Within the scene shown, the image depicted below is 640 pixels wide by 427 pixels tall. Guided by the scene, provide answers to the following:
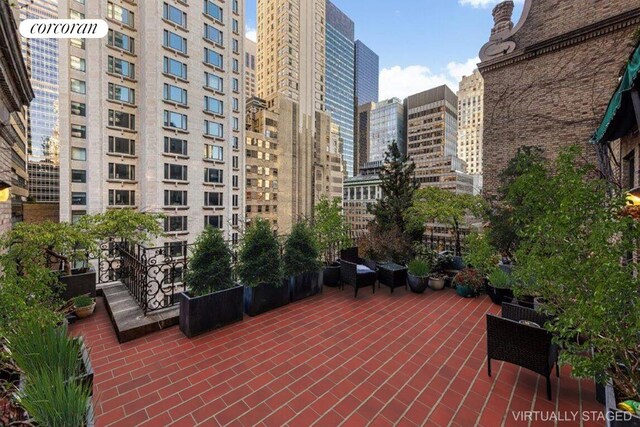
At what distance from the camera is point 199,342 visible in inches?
160

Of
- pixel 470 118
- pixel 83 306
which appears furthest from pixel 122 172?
pixel 470 118

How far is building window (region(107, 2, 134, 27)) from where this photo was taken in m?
23.6

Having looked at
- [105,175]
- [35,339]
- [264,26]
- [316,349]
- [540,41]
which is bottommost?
[316,349]

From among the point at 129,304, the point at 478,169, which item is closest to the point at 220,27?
the point at 129,304

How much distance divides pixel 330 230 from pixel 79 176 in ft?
91.1

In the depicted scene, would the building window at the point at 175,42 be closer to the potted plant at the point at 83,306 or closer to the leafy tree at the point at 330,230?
the leafy tree at the point at 330,230

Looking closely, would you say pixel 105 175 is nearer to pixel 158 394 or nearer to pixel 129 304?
pixel 129 304

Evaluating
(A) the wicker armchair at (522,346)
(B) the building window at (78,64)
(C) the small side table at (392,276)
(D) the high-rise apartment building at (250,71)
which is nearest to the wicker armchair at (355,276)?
(C) the small side table at (392,276)

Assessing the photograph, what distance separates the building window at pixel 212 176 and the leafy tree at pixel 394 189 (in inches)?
871

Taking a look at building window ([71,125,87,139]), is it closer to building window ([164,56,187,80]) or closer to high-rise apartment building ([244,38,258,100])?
building window ([164,56,187,80])

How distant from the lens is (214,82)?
2894cm

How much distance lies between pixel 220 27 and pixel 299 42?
123 ft

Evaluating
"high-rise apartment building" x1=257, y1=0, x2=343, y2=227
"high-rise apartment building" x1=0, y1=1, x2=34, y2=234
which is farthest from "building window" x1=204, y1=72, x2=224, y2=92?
"high-rise apartment building" x1=0, y1=1, x2=34, y2=234

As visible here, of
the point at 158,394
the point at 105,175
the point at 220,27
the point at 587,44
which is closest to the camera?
the point at 158,394
